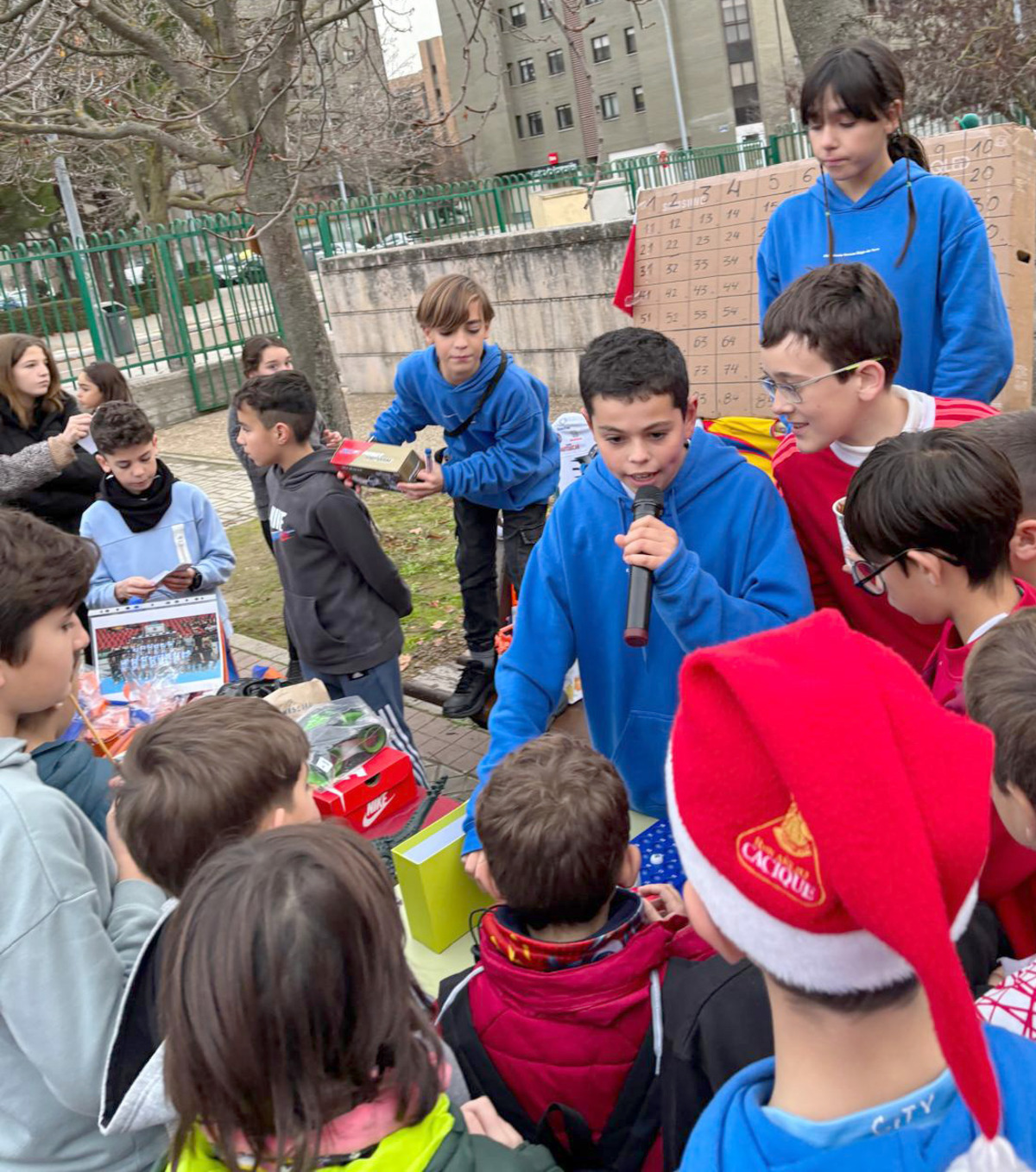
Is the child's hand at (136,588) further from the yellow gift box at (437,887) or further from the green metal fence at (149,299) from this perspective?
the green metal fence at (149,299)

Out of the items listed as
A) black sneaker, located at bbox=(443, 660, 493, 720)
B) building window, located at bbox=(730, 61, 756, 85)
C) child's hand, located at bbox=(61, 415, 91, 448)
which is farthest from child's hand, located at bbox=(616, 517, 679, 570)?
building window, located at bbox=(730, 61, 756, 85)

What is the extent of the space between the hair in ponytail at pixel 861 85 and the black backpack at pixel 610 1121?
264 centimetres

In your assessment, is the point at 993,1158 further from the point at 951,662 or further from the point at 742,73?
the point at 742,73

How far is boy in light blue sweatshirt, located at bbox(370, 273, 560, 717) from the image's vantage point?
4750 mm

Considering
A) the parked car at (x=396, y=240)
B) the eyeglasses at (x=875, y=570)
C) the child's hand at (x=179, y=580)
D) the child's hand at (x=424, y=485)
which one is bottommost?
the child's hand at (x=179, y=580)

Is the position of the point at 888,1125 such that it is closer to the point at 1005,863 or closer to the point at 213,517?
the point at 1005,863

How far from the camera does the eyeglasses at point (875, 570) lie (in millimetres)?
2186

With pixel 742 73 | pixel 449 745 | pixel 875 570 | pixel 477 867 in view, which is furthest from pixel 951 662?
pixel 742 73

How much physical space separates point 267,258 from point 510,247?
441 cm

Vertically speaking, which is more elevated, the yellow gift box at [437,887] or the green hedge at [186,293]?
the green hedge at [186,293]

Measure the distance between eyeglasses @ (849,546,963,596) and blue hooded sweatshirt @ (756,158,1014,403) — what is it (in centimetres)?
111

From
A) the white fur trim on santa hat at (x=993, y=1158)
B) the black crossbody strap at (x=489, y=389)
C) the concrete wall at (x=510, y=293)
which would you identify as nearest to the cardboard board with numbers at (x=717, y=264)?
the black crossbody strap at (x=489, y=389)

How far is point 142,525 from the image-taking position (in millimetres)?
4504

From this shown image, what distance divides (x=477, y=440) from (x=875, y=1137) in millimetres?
4241
